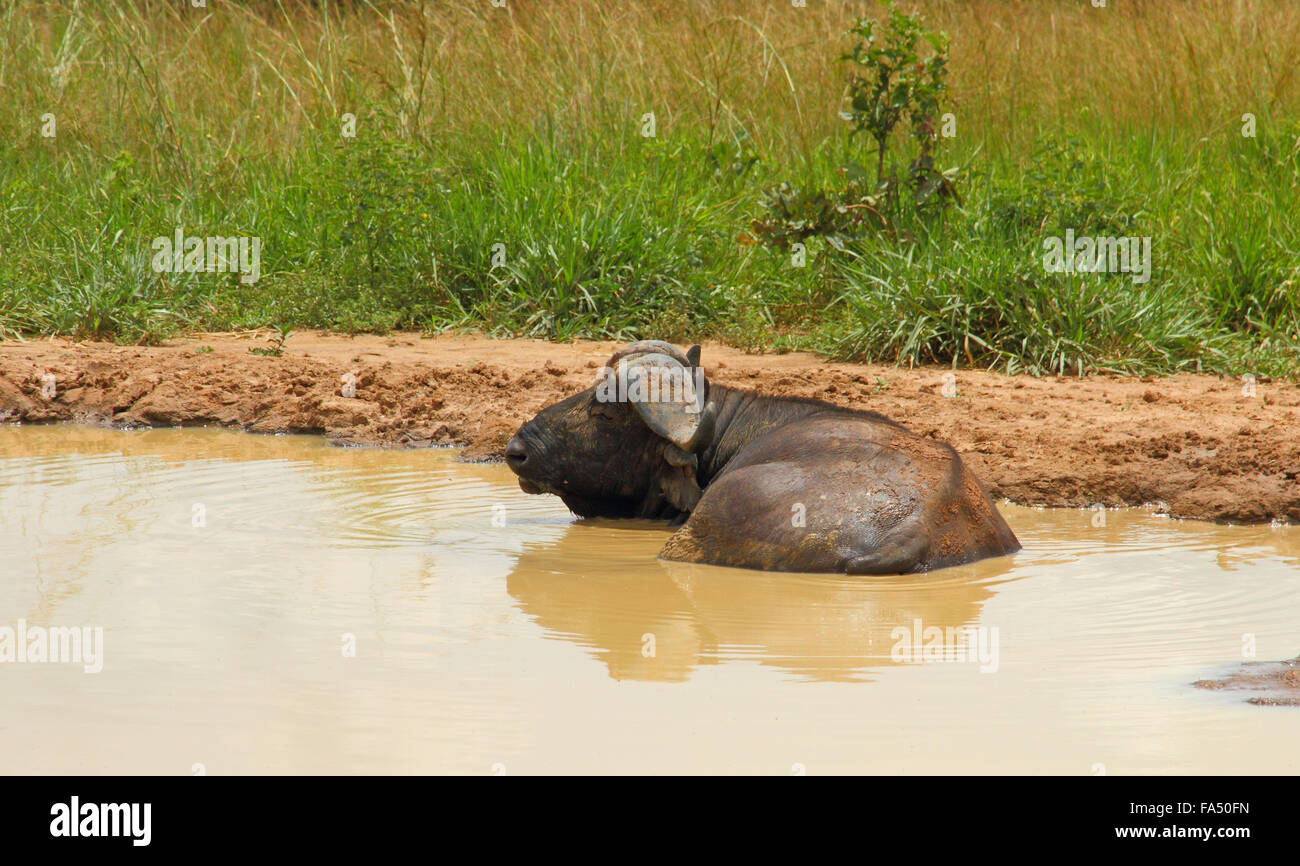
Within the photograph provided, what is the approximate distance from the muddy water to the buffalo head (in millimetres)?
175

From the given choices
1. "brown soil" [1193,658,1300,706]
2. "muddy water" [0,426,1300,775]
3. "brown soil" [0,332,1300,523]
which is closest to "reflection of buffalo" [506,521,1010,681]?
"muddy water" [0,426,1300,775]

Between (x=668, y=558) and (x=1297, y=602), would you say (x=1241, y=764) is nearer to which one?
(x=1297, y=602)

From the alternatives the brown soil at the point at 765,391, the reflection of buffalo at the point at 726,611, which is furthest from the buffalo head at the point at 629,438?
the brown soil at the point at 765,391

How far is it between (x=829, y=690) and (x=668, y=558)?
1.71 metres

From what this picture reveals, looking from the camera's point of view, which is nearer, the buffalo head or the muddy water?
the muddy water

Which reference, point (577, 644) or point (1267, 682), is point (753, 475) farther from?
point (1267, 682)

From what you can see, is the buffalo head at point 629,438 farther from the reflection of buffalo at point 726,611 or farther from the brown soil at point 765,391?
the brown soil at point 765,391

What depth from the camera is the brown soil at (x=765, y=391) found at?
6695mm

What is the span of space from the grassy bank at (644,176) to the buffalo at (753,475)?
3.15 m

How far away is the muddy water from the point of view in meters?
3.39

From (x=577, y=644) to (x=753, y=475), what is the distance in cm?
124

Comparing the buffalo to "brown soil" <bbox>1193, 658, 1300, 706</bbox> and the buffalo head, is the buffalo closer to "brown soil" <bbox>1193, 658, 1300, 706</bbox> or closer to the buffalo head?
the buffalo head

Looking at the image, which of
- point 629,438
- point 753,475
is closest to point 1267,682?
point 753,475

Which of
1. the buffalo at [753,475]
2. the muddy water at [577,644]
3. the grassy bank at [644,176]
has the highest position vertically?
the grassy bank at [644,176]
